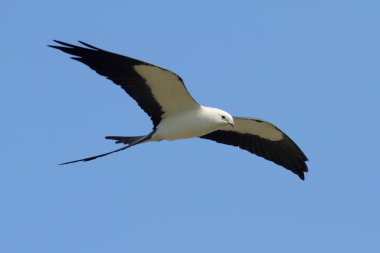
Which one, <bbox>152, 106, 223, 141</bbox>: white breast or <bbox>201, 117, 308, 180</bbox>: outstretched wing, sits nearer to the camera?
<bbox>152, 106, 223, 141</bbox>: white breast

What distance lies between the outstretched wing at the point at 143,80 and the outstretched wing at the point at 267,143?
1.71m

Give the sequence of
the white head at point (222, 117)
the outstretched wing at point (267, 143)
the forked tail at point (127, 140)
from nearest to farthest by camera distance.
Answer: the forked tail at point (127, 140) < the white head at point (222, 117) < the outstretched wing at point (267, 143)

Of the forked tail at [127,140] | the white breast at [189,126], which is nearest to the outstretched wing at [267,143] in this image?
the white breast at [189,126]

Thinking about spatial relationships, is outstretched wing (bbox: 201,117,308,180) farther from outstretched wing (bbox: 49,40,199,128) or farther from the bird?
outstretched wing (bbox: 49,40,199,128)

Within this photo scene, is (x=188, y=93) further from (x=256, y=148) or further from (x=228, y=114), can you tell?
(x=256, y=148)

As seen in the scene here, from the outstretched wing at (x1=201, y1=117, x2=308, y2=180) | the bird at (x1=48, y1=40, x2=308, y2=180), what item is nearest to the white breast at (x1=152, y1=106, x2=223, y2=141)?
the bird at (x1=48, y1=40, x2=308, y2=180)

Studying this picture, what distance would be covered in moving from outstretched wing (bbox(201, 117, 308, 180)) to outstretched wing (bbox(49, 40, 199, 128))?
5.62ft

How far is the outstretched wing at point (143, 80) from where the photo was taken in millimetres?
13406

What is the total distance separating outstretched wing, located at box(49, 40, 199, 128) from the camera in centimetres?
1341

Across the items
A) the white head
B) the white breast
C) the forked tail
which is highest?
the white head

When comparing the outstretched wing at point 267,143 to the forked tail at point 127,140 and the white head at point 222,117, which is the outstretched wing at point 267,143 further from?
the forked tail at point 127,140

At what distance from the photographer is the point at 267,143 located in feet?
53.1

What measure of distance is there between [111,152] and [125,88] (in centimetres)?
110

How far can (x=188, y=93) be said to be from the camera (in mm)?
14062
